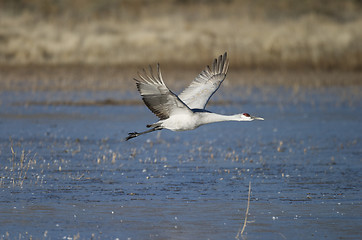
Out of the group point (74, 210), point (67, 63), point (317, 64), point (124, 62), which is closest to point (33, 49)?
point (67, 63)

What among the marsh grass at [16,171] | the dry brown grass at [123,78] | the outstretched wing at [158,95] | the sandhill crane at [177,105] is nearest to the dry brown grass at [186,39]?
the dry brown grass at [123,78]

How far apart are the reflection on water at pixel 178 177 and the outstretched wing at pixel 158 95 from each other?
93 cm

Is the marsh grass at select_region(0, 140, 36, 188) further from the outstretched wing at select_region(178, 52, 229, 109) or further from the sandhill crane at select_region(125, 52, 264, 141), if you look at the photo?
the outstretched wing at select_region(178, 52, 229, 109)

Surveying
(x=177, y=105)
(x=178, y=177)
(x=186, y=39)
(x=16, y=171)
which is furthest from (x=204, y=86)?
(x=186, y=39)

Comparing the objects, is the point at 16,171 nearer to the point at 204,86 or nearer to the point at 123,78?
the point at 204,86

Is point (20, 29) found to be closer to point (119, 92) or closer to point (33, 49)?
point (33, 49)

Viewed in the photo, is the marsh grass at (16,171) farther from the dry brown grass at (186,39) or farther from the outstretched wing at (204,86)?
the dry brown grass at (186,39)

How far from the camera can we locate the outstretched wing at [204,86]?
36.2 ft

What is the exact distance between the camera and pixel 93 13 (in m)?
36.0

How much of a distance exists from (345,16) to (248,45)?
8.14 m

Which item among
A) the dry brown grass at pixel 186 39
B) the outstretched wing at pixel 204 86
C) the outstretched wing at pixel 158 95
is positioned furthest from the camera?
the dry brown grass at pixel 186 39

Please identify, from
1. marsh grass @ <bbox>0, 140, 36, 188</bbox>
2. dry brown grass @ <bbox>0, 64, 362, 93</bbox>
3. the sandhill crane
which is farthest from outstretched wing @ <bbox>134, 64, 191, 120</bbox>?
dry brown grass @ <bbox>0, 64, 362, 93</bbox>

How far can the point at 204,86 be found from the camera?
1123 centimetres

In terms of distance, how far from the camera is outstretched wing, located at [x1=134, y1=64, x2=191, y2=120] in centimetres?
952
